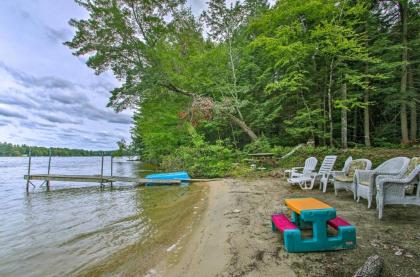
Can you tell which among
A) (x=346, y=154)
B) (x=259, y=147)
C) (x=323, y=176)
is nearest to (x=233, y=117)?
(x=259, y=147)

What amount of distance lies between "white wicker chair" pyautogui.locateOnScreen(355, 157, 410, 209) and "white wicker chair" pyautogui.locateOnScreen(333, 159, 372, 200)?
270 millimetres

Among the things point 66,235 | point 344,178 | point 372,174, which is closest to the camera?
point 372,174

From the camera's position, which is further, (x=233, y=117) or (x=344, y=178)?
(x=233, y=117)

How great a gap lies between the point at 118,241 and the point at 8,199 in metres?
9.32

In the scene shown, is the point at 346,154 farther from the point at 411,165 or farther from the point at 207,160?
the point at 207,160

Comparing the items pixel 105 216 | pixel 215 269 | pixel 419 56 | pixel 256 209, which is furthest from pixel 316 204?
pixel 419 56

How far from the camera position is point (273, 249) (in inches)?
115

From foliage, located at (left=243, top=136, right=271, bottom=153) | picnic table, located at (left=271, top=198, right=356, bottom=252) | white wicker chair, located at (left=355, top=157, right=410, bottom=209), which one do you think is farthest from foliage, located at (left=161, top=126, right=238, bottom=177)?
picnic table, located at (left=271, top=198, right=356, bottom=252)

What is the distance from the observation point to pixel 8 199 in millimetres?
9992

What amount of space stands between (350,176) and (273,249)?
12.8 ft

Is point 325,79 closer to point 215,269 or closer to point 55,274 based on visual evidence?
point 215,269

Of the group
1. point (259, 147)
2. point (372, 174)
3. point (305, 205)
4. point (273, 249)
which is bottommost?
point (273, 249)

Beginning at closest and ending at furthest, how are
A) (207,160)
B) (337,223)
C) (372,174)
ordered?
(337,223), (372,174), (207,160)

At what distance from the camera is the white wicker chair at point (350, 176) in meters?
5.28
